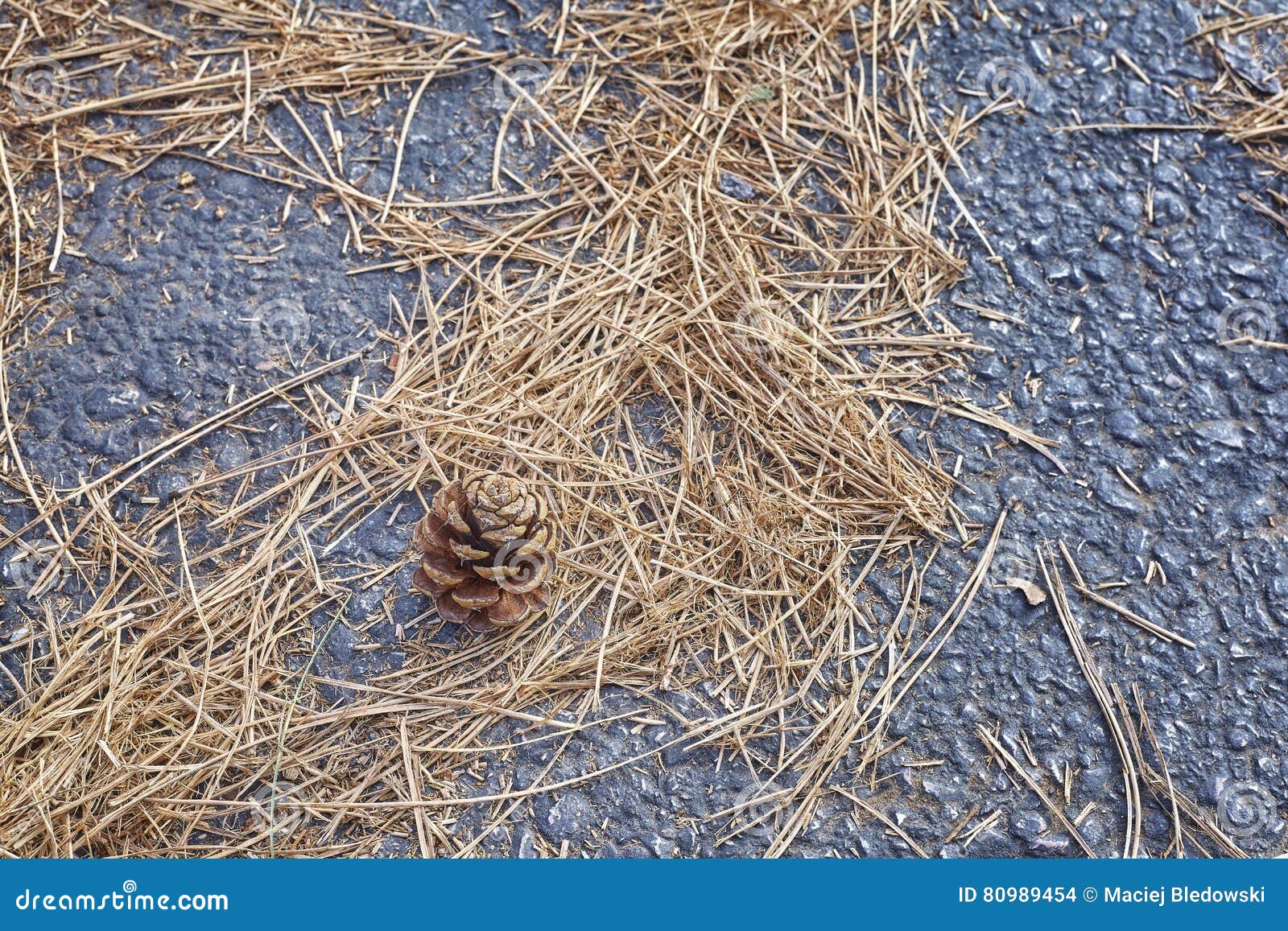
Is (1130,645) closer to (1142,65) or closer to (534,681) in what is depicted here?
(534,681)

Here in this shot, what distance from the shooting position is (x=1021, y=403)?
2.15m

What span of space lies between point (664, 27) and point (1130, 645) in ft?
5.71

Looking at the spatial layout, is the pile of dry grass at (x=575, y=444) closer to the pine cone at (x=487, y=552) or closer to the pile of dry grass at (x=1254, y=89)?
the pine cone at (x=487, y=552)

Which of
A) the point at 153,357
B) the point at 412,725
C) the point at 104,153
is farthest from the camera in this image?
the point at 104,153

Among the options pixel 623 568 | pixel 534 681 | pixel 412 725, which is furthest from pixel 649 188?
pixel 412 725

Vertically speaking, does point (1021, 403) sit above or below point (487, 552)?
above

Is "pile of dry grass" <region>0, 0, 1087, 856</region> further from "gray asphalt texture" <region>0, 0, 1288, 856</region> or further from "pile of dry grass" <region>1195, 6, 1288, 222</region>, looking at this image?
"pile of dry grass" <region>1195, 6, 1288, 222</region>

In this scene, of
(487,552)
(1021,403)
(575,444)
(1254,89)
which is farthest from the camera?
(1254,89)

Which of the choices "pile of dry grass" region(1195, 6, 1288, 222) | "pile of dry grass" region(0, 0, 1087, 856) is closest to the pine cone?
"pile of dry grass" region(0, 0, 1087, 856)

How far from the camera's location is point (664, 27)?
2.40 meters

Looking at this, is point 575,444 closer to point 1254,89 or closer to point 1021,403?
point 1021,403

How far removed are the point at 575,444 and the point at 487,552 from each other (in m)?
0.35

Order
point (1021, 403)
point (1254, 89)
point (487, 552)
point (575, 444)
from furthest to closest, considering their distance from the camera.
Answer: point (1254, 89) < point (1021, 403) < point (575, 444) < point (487, 552)

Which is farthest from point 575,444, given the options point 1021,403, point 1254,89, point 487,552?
point 1254,89
